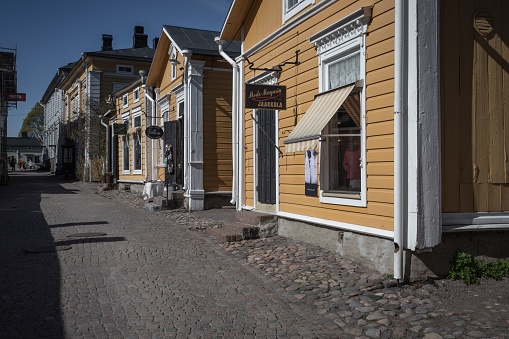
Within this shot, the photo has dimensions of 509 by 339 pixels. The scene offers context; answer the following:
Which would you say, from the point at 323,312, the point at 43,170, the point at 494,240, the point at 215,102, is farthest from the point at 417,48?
the point at 43,170

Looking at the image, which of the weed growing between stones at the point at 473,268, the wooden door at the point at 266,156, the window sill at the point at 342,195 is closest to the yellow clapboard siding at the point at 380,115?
the window sill at the point at 342,195

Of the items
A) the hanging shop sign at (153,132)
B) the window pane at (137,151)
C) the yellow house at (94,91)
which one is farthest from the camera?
the yellow house at (94,91)

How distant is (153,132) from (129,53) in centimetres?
1860

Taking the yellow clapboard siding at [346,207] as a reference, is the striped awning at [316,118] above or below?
above

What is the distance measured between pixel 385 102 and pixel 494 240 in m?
2.18

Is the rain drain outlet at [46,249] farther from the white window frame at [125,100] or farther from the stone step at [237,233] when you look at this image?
the white window frame at [125,100]

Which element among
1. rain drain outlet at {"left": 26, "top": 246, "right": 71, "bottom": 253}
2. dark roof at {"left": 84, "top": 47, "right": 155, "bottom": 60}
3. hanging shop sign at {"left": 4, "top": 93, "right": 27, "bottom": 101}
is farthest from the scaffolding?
rain drain outlet at {"left": 26, "top": 246, "right": 71, "bottom": 253}

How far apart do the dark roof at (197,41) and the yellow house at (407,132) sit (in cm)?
698

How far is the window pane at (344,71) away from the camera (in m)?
7.90

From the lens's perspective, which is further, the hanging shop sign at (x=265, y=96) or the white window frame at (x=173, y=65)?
the white window frame at (x=173, y=65)

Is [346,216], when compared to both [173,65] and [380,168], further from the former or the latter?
[173,65]

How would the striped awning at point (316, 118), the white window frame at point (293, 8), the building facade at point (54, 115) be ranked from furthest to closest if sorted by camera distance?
the building facade at point (54, 115), the white window frame at point (293, 8), the striped awning at point (316, 118)

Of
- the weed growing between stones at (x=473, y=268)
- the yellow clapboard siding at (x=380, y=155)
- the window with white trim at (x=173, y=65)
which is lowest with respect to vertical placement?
the weed growing between stones at (x=473, y=268)

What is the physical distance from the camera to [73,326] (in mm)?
5285
